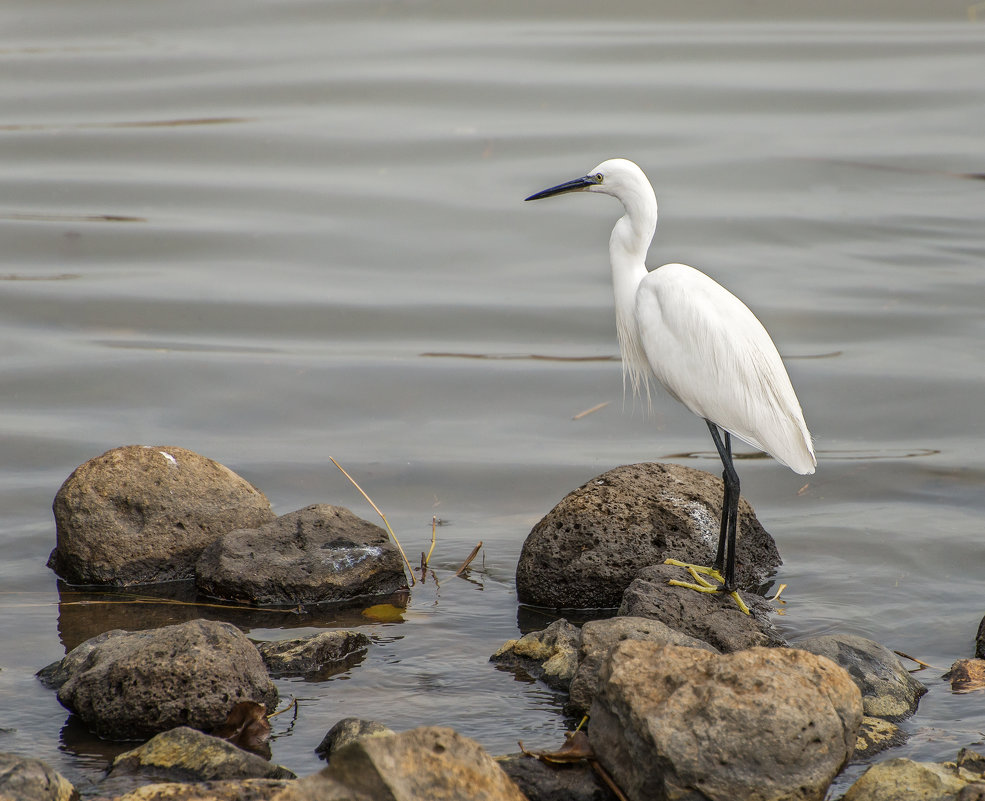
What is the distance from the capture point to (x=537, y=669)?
13.4 feet

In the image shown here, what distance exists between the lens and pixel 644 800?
123 inches

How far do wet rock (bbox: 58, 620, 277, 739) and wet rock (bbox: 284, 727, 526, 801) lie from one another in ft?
2.54

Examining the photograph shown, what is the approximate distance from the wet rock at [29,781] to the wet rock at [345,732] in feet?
2.26

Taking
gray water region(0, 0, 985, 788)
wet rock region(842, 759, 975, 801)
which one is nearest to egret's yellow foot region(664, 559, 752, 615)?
gray water region(0, 0, 985, 788)

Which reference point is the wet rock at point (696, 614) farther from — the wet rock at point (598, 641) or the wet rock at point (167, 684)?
the wet rock at point (167, 684)

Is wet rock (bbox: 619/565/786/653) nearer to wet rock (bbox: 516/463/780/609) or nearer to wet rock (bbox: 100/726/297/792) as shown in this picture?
wet rock (bbox: 516/463/780/609)

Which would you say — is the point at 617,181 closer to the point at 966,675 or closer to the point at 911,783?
the point at 966,675

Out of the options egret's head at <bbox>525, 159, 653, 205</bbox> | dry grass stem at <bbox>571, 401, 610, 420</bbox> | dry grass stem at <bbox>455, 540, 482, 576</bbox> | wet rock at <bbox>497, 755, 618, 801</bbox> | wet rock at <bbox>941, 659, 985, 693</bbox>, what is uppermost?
egret's head at <bbox>525, 159, 653, 205</bbox>

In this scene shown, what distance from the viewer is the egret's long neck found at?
5051mm

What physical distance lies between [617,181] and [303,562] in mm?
1987

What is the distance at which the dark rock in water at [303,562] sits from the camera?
459cm

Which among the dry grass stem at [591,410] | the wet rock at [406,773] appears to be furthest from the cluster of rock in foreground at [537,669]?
the dry grass stem at [591,410]

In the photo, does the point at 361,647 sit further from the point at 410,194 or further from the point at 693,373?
the point at 410,194

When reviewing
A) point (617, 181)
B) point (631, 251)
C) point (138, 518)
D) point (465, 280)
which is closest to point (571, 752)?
point (138, 518)
